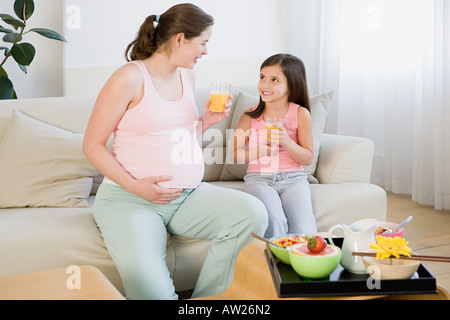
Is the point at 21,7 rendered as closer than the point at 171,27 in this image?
No

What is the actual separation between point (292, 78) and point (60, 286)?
1385 mm

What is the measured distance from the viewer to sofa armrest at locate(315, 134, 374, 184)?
8.36 ft

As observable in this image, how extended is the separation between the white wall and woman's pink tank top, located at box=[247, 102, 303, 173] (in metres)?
1.94

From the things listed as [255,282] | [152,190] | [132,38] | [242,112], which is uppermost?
[132,38]

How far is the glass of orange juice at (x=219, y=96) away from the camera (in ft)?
6.70

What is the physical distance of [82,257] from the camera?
6.34 feet

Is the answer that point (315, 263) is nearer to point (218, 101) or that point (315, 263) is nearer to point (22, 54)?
point (218, 101)

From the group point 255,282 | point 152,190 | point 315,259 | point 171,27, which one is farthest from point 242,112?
point 315,259

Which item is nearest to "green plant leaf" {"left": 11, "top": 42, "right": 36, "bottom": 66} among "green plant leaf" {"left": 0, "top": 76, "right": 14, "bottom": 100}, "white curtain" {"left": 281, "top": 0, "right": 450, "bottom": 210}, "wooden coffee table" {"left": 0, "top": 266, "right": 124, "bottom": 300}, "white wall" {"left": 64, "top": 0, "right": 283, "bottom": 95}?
"green plant leaf" {"left": 0, "top": 76, "right": 14, "bottom": 100}

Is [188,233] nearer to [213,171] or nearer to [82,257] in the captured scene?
[82,257]

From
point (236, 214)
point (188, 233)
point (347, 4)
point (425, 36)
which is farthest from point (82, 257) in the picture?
point (347, 4)

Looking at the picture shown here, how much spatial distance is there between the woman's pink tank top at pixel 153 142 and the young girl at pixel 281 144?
0.39 m

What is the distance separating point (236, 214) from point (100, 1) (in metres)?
2.67

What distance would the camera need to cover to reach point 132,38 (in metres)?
4.17
